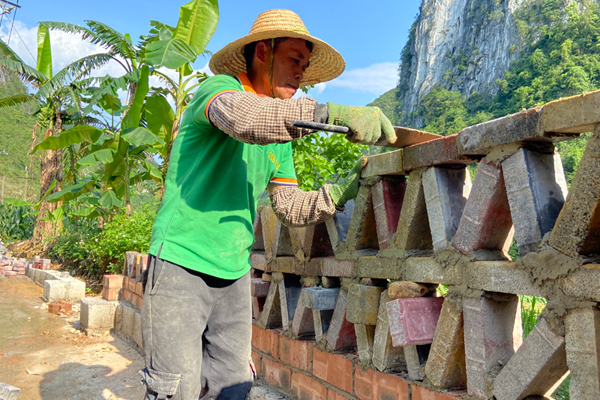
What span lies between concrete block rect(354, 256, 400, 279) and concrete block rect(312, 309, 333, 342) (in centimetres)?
38

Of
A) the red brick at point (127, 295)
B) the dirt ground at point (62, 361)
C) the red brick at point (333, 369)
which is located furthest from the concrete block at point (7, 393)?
the red brick at point (127, 295)

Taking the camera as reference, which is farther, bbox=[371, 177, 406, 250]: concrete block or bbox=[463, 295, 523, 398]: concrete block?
bbox=[371, 177, 406, 250]: concrete block

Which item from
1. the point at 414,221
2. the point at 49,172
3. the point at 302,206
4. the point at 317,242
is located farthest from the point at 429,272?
the point at 49,172

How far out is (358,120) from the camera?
1701mm

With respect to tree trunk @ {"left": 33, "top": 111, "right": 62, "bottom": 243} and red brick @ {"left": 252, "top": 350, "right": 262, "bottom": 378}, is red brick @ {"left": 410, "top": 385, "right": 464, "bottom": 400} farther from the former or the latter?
tree trunk @ {"left": 33, "top": 111, "right": 62, "bottom": 243}

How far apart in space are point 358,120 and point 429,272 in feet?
2.50

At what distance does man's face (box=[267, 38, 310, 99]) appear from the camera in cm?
213

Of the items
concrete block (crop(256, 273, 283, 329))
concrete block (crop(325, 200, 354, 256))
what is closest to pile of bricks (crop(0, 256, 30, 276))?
concrete block (crop(256, 273, 283, 329))

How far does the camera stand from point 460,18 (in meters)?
78.7

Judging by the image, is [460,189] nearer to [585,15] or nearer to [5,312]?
[5,312]

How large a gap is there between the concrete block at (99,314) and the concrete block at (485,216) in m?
5.01

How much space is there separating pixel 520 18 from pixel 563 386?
74093 millimetres

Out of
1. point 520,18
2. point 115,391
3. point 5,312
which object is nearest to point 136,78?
point 5,312

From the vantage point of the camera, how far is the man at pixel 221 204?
166 centimetres
